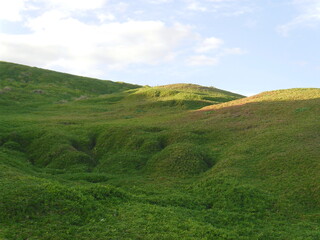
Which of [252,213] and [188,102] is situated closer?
[252,213]

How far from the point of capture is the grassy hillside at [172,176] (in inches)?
586

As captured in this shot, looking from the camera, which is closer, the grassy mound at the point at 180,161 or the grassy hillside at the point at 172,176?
the grassy hillside at the point at 172,176

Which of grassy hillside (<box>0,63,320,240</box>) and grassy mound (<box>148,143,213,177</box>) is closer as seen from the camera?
grassy hillside (<box>0,63,320,240</box>)

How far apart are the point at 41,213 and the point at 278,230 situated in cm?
1148

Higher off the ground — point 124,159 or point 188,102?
point 188,102

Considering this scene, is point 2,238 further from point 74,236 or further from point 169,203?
point 169,203

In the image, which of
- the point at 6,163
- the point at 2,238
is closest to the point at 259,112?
the point at 6,163

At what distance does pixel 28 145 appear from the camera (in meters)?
31.3

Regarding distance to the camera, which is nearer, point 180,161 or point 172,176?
point 172,176

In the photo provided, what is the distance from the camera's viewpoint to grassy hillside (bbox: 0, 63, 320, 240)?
48.8 feet

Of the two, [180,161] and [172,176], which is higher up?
[180,161]

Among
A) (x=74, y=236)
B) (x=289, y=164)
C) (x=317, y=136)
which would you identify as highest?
(x=317, y=136)

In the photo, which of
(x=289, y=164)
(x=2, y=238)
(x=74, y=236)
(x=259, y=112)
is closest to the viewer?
(x=2, y=238)

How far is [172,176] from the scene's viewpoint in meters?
23.9
